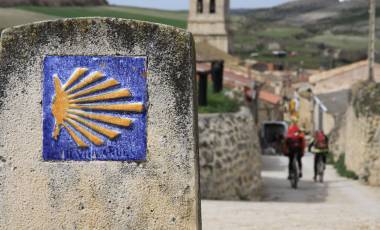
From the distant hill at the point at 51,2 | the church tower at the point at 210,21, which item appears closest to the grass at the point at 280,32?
the church tower at the point at 210,21

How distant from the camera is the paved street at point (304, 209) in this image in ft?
34.9

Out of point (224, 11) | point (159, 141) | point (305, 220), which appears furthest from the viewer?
point (224, 11)

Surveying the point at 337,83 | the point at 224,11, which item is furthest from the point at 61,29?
the point at 224,11

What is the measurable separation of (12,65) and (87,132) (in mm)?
677

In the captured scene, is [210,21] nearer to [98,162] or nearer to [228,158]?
[228,158]

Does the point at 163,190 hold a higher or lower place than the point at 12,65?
lower

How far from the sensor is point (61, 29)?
20.2 ft

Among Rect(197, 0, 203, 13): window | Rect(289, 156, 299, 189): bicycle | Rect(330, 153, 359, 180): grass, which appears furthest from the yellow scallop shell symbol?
Rect(197, 0, 203, 13): window

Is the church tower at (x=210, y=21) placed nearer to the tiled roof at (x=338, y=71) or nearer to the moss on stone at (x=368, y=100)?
the tiled roof at (x=338, y=71)

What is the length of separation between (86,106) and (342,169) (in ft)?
53.7

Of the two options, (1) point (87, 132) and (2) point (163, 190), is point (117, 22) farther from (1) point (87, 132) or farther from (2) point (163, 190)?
(2) point (163, 190)

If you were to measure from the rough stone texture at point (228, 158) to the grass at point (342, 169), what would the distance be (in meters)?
3.77

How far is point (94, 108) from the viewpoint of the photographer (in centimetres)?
623

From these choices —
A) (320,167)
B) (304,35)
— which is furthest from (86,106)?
(304,35)
